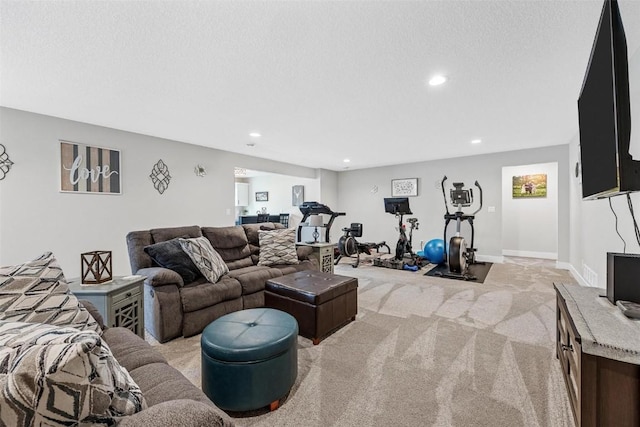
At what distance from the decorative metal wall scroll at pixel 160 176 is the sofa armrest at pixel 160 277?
210cm

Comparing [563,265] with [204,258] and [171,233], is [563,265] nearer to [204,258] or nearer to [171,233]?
[204,258]

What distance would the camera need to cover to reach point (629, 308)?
4.31 ft

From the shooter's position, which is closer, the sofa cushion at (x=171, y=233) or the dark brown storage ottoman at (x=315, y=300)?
the dark brown storage ottoman at (x=315, y=300)

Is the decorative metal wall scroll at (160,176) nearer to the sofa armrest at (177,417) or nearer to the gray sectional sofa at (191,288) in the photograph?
the gray sectional sofa at (191,288)

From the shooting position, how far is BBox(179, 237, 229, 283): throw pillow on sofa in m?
2.75

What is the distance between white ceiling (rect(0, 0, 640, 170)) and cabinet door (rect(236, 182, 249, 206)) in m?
5.13

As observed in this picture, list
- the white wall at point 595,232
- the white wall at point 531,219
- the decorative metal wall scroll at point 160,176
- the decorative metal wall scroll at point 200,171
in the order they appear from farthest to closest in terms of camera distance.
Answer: the white wall at point 531,219
the decorative metal wall scroll at point 200,171
the decorative metal wall scroll at point 160,176
the white wall at point 595,232

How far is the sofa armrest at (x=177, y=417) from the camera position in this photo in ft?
2.05

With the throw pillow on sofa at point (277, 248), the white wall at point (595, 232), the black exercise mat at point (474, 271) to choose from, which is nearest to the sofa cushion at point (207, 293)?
the throw pillow on sofa at point (277, 248)

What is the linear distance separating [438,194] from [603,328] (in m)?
5.61

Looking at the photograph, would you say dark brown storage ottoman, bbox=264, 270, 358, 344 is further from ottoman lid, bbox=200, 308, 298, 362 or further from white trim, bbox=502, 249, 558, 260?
white trim, bbox=502, 249, 558, 260

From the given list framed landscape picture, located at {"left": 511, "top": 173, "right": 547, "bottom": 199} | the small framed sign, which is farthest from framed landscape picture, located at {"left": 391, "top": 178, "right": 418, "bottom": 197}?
the small framed sign

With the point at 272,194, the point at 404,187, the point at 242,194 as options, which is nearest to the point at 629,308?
the point at 404,187

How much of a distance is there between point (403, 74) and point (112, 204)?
400 cm
